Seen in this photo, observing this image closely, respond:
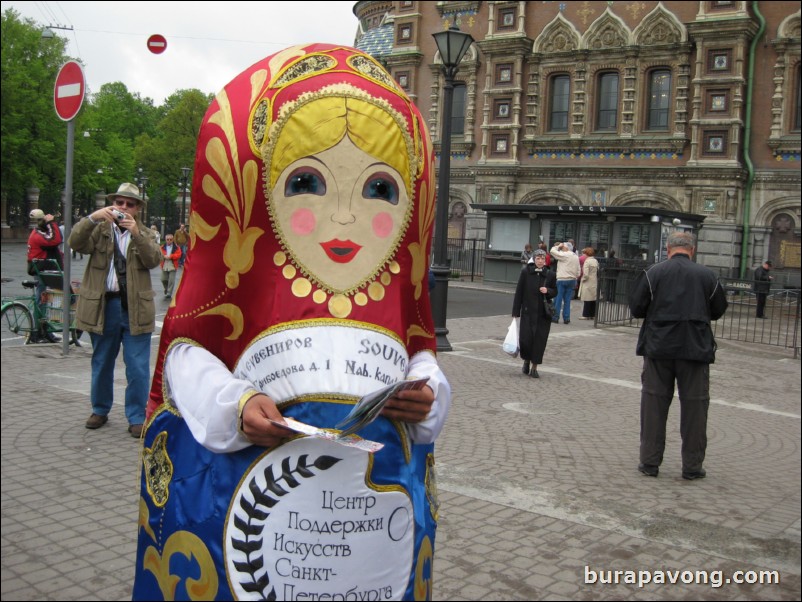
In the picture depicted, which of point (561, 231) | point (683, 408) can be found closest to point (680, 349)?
point (683, 408)

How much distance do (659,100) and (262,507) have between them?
31296mm

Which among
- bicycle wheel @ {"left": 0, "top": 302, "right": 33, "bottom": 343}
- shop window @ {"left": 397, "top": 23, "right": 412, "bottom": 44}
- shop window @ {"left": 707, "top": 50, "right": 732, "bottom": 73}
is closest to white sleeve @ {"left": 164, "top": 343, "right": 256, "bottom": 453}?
bicycle wheel @ {"left": 0, "top": 302, "right": 33, "bottom": 343}

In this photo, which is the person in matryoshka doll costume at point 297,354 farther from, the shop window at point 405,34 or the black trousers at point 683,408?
the shop window at point 405,34

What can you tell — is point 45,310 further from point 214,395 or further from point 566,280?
point 566,280

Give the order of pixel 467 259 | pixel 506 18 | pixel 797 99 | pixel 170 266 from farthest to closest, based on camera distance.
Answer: pixel 506 18, pixel 467 259, pixel 797 99, pixel 170 266

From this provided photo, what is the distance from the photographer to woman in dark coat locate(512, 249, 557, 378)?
10.5 m

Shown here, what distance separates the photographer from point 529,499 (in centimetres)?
552

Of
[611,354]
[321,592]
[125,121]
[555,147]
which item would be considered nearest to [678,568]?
[321,592]

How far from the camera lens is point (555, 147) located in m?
32.2

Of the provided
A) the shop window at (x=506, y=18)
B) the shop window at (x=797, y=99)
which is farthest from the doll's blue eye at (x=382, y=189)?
the shop window at (x=506, y=18)

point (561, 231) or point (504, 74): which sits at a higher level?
point (504, 74)

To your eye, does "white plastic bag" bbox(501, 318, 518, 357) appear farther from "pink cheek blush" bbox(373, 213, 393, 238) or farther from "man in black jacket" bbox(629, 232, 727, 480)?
"pink cheek blush" bbox(373, 213, 393, 238)

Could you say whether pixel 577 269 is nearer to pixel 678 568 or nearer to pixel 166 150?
pixel 678 568

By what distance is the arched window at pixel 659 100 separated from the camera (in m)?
30.2
